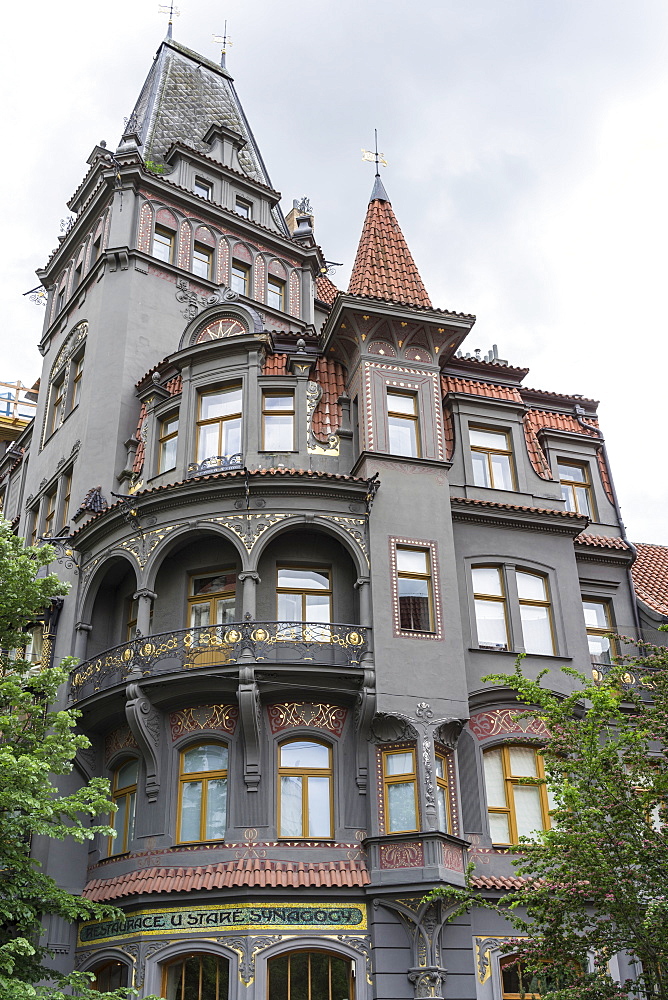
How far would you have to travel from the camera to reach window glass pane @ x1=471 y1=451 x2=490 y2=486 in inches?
1101

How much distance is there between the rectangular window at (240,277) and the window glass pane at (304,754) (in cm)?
1672

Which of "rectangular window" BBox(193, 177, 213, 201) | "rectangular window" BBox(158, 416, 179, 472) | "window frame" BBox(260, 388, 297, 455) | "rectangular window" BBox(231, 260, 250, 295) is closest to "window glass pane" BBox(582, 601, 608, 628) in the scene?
"window frame" BBox(260, 388, 297, 455)

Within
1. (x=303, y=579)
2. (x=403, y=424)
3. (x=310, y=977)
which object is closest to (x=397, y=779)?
(x=310, y=977)

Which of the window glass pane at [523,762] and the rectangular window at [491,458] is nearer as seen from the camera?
the window glass pane at [523,762]

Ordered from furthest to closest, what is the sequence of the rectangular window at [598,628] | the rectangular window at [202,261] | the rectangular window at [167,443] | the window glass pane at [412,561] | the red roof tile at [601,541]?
the rectangular window at [202,261], the red roof tile at [601,541], the rectangular window at [598,628], the rectangular window at [167,443], the window glass pane at [412,561]

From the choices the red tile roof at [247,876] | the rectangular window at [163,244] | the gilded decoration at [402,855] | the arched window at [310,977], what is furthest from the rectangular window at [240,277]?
the arched window at [310,977]

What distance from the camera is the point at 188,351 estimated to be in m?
27.8

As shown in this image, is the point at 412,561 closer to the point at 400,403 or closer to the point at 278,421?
the point at 400,403

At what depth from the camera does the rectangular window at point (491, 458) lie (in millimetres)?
28073

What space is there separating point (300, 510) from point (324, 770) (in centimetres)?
593

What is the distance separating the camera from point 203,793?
919 inches

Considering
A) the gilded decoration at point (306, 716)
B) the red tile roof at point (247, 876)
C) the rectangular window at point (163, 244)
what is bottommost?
the red tile roof at point (247, 876)

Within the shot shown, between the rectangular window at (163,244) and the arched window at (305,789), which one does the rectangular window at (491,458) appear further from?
the rectangular window at (163,244)

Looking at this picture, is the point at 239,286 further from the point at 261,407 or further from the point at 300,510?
the point at 300,510
